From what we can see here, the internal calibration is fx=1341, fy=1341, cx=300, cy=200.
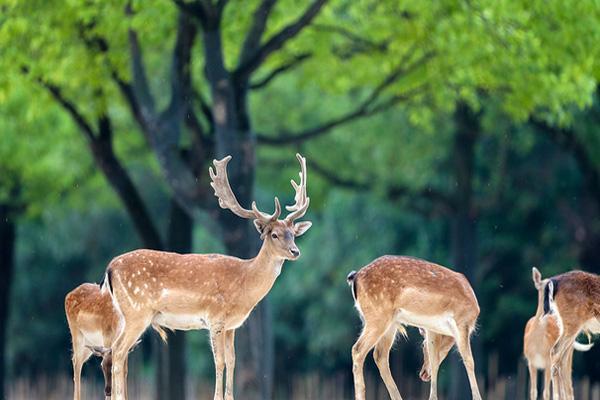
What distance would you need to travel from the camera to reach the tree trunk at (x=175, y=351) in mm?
16266

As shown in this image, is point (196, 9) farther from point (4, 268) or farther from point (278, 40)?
point (4, 268)

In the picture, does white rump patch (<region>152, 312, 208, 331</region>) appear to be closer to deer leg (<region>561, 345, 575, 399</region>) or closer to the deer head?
the deer head

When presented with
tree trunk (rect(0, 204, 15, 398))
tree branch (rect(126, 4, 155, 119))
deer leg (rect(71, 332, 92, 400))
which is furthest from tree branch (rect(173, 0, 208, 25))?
tree trunk (rect(0, 204, 15, 398))

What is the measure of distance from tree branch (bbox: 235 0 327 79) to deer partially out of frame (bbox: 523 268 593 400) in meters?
4.41

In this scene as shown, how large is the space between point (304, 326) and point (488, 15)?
1423 cm

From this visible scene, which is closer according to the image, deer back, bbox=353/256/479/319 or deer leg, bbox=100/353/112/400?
deer back, bbox=353/256/479/319

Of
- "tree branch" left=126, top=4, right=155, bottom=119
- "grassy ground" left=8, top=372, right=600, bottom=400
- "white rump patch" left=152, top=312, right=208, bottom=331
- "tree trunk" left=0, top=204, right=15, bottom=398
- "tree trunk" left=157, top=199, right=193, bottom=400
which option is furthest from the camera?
"grassy ground" left=8, top=372, right=600, bottom=400

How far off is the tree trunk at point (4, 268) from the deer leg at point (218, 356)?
38.2 feet

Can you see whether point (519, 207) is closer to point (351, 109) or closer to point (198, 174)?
point (351, 109)

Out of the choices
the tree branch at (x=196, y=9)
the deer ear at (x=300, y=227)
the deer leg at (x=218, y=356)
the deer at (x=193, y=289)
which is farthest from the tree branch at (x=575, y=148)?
the deer leg at (x=218, y=356)

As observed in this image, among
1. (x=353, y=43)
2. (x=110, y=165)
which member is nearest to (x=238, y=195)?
(x=110, y=165)

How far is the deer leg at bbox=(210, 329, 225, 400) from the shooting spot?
9.55 m

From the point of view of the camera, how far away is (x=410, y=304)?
9.62 m

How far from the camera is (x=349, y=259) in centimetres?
2377
